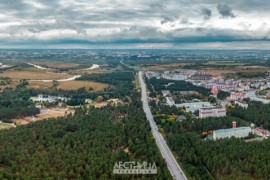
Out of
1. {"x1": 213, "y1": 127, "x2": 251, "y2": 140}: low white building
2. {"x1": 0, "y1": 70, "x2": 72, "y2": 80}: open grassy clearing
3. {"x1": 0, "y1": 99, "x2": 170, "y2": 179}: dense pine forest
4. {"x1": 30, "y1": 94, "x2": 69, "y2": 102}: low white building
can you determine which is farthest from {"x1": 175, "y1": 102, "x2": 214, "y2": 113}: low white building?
{"x1": 0, "y1": 70, "x2": 72, "y2": 80}: open grassy clearing

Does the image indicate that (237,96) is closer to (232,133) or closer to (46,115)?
(232,133)

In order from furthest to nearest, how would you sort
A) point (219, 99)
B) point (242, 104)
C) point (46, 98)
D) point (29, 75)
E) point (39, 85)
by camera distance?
point (29, 75) < point (39, 85) < point (46, 98) < point (219, 99) < point (242, 104)

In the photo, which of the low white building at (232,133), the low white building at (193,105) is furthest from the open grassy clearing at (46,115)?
the low white building at (232,133)

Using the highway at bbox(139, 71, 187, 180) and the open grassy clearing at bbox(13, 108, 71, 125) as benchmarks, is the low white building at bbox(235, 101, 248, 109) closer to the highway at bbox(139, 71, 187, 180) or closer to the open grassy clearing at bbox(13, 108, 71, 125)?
the highway at bbox(139, 71, 187, 180)

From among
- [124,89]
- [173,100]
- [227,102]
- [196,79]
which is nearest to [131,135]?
[173,100]

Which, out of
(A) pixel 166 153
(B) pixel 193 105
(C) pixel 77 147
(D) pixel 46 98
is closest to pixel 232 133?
(A) pixel 166 153

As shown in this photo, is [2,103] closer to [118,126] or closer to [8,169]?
[118,126]

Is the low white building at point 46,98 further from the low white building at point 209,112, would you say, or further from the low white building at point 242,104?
the low white building at point 242,104

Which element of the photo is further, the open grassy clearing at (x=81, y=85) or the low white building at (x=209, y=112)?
the open grassy clearing at (x=81, y=85)
